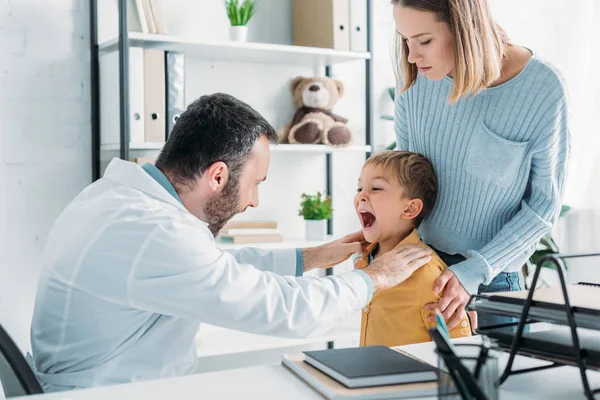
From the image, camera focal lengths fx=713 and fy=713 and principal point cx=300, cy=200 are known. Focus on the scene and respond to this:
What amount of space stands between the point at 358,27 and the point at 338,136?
1.47 feet

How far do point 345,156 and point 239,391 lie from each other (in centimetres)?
237

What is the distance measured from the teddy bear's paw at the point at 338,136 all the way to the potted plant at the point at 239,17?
0.50 metres

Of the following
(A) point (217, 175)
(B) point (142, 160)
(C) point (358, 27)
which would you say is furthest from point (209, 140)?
(C) point (358, 27)

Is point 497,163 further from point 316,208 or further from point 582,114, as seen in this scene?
point 582,114

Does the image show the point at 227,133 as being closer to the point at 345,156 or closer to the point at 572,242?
the point at 345,156

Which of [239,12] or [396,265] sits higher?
[239,12]

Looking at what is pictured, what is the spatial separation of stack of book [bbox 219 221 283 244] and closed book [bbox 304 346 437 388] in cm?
169

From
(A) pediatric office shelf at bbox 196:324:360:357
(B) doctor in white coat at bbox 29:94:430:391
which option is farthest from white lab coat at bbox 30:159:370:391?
(A) pediatric office shelf at bbox 196:324:360:357

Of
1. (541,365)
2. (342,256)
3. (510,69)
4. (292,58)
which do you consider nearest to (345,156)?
(292,58)

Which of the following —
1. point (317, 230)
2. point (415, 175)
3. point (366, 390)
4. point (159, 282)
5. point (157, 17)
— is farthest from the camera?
point (317, 230)

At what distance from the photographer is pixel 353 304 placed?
1.29 meters

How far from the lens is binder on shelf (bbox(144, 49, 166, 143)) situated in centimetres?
246

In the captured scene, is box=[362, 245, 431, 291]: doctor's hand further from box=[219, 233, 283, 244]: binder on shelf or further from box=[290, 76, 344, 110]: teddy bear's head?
box=[290, 76, 344, 110]: teddy bear's head

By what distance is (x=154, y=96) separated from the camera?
2.48 metres
